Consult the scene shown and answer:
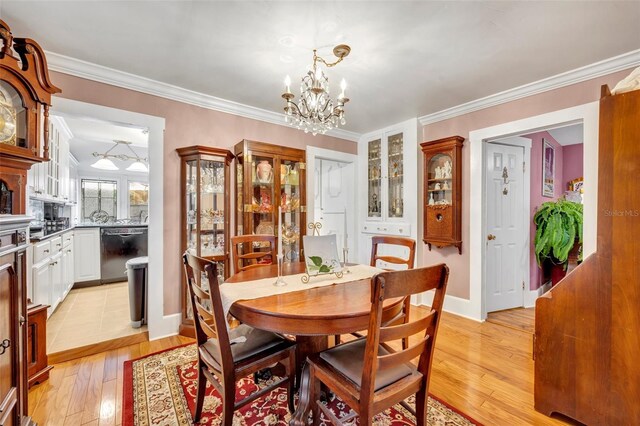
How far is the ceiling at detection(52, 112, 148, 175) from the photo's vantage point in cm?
392

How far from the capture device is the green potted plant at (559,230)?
3.48 m

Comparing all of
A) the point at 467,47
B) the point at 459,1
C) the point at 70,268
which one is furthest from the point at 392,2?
the point at 70,268

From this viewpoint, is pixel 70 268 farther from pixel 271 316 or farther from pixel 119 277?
pixel 271 316

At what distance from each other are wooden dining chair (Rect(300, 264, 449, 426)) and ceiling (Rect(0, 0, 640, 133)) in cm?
161

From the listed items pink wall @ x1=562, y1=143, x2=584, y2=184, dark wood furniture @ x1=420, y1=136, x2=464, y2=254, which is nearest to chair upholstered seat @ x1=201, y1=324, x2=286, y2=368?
dark wood furniture @ x1=420, y1=136, x2=464, y2=254

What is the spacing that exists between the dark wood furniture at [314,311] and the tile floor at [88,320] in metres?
2.29

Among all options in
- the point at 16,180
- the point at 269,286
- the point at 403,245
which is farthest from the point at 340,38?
the point at 16,180

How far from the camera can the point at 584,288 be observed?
1.66 m

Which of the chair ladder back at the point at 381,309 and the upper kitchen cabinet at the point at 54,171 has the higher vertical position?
the upper kitchen cabinet at the point at 54,171

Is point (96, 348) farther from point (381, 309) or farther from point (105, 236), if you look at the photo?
point (105, 236)

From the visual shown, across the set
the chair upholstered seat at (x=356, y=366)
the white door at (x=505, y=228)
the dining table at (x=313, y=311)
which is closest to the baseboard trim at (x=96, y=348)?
the dining table at (x=313, y=311)

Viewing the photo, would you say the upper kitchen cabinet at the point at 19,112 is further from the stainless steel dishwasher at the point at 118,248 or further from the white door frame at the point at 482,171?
the white door frame at the point at 482,171

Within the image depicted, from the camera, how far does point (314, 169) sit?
4297 mm

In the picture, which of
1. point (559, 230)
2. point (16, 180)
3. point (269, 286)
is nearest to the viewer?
point (269, 286)
